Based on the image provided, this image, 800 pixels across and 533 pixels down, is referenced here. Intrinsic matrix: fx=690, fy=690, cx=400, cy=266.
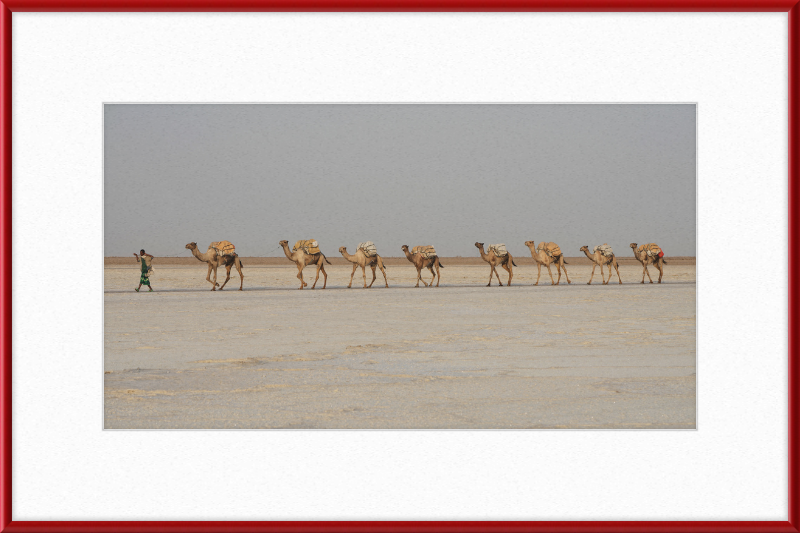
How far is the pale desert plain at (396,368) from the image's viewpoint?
5.02 m

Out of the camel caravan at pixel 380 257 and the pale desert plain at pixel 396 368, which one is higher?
the camel caravan at pixel 380 257

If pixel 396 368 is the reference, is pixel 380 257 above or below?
above

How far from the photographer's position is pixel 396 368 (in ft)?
22.7

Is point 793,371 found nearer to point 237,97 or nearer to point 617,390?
point 617,390

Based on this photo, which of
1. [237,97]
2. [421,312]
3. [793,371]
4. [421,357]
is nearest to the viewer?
[793,371]

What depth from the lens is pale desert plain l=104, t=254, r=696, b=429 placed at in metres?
5.02

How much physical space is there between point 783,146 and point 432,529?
9.67 ft

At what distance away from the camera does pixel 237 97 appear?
4.41 metres

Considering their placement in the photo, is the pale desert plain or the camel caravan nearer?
the pale desert plain

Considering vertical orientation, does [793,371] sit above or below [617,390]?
above

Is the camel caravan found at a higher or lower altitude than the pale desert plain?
higher

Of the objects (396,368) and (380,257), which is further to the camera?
(380,257)

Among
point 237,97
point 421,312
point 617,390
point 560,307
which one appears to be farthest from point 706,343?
point 560,307

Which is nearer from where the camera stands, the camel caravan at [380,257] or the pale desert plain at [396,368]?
the pale desert plain at [396,368]
